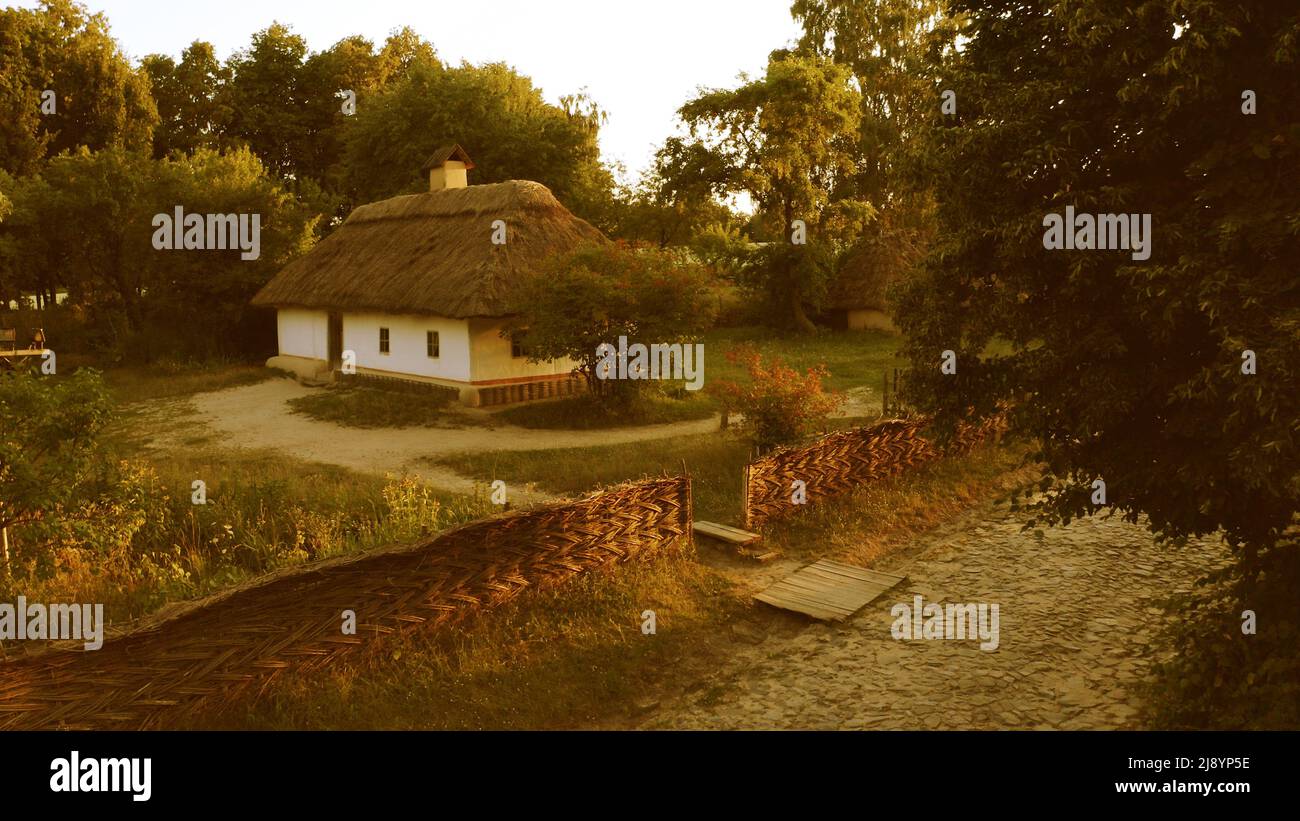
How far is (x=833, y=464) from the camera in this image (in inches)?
493

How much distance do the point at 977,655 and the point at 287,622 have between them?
6128 mm

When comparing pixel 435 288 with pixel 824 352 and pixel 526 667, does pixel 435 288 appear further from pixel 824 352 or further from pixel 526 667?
pixel 526 667

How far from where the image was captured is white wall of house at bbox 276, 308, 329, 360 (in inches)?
1030

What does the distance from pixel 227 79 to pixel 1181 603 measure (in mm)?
44833

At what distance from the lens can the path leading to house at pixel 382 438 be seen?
616 inches

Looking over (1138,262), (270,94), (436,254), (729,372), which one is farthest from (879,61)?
(1138,262)

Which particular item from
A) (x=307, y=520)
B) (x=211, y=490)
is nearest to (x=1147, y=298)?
(x=307, y=520)

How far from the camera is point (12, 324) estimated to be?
30.2 m

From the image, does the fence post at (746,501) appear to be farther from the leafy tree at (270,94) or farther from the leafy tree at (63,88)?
the leafy tree at (270,94)

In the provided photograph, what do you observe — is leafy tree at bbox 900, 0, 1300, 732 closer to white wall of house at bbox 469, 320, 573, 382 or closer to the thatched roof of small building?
white wall of house at bbox 469, 320, 573, 382

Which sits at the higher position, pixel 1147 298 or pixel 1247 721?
pixel 1147 298

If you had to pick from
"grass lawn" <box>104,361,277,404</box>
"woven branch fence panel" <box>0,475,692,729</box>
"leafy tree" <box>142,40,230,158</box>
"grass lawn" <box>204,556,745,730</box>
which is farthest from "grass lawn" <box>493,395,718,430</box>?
"leafy tree" <box>142,40,230,158</box>

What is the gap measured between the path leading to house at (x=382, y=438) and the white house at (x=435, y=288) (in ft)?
9.91
